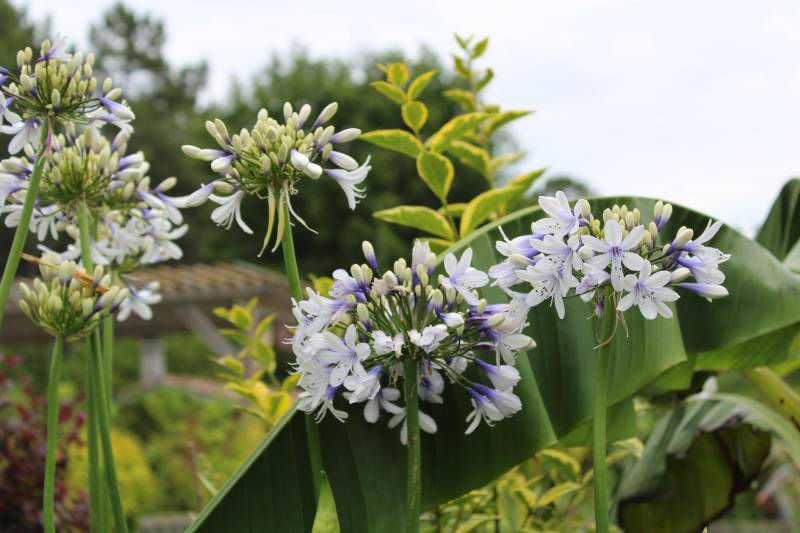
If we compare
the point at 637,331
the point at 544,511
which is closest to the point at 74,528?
the point at 544,511

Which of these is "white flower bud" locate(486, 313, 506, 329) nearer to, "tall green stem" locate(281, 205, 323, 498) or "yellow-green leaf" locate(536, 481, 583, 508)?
"tall green stem" locate(281, 205, 323, 498)

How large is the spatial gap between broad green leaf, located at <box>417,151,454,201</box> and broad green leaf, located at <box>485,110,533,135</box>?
1.05ft

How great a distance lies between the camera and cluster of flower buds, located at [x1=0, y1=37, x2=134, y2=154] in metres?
1.62

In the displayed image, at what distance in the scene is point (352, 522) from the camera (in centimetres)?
166

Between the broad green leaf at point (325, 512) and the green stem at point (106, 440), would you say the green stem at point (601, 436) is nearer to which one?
the broad green leaf at point (325, 512)

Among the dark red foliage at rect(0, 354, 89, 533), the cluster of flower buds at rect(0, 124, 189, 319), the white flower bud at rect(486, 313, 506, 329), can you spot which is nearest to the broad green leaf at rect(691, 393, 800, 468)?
the white flower bud at rect(486, 313, 506, 329)

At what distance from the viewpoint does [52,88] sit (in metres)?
1.63

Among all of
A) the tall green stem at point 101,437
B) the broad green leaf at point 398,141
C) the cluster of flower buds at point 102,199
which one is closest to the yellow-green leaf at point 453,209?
the broad green leaf at point 398,141

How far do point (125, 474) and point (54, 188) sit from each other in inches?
316

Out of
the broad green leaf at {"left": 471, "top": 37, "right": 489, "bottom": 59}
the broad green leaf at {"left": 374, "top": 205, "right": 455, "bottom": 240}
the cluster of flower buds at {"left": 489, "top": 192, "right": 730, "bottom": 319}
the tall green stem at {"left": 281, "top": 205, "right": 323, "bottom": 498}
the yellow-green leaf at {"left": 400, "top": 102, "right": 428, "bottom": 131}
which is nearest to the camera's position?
the cluster of flower buds at {"left": 489, "top": 192, "right": 730, "bottom": 319}

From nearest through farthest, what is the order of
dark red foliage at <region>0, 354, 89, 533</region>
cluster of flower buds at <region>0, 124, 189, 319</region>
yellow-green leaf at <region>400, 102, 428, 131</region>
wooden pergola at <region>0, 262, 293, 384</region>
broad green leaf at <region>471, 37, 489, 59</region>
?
1. cluster of flower buds at <region>0, 124, 189, 319</region>
2. yellow-green leaf at <region>400, 102, 428, 131</region>
3. broad green leaf at <region>471, 37, 489, 59</region>
4. dark red foliage at <region>0, 354, 89, 533</region>
5. wooden pergola at <region>0, 262, 293, 384</region>

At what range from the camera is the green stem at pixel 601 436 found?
1.31m

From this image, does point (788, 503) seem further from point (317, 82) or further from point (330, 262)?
point (317, 82)

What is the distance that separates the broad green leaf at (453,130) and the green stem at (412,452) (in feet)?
3.15
